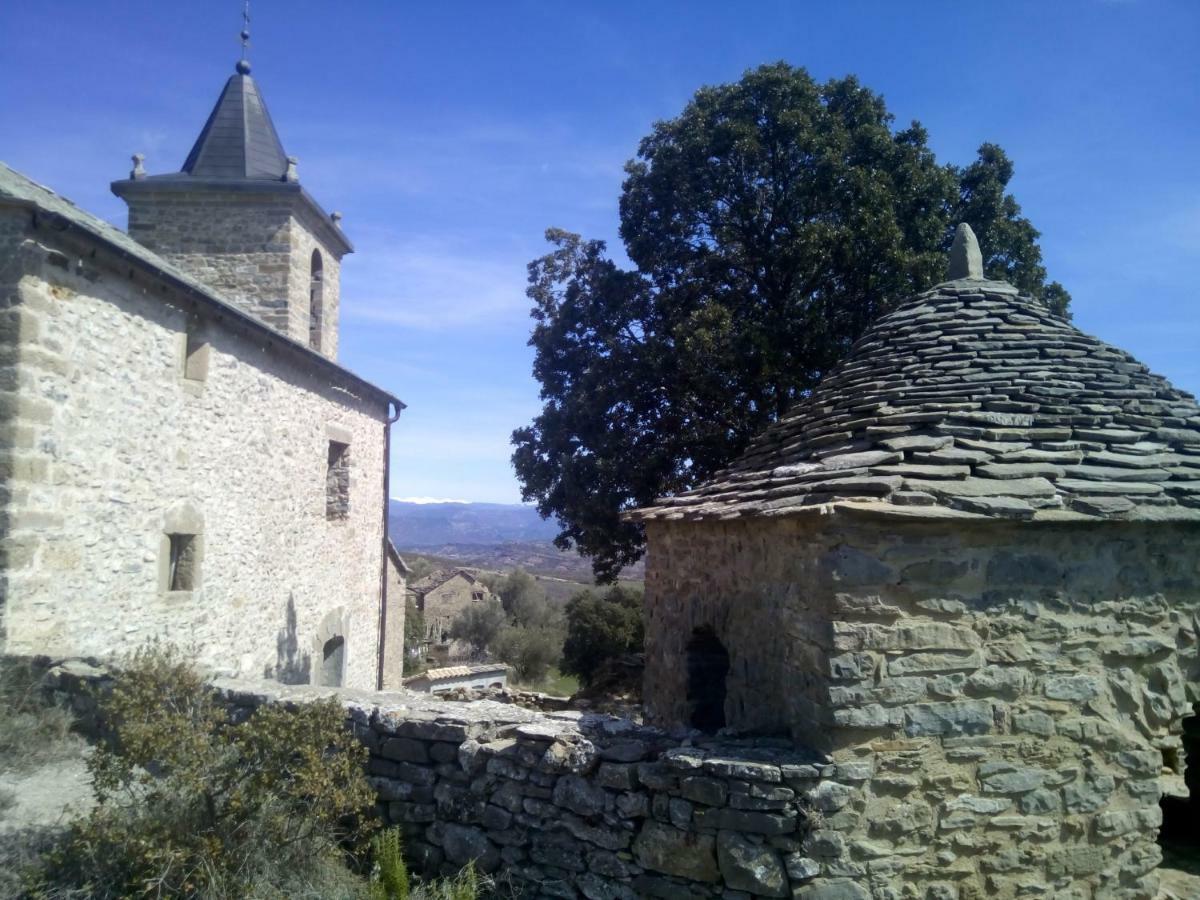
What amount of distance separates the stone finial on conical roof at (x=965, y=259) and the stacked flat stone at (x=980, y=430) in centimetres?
21

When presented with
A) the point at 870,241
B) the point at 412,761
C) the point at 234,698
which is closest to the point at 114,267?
the point at 234,698

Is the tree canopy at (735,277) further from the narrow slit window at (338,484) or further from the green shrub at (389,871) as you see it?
the green shrub at (389,871)

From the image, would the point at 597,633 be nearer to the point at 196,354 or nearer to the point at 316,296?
the point at 316,296

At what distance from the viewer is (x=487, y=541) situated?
420 feet

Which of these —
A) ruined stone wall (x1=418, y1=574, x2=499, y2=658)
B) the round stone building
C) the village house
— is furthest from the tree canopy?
ruined stone wall (x1=418, y1=574, x2=499, y2=658)

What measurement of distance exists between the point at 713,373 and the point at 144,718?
8853 millimetres

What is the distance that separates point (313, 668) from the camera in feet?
38.0

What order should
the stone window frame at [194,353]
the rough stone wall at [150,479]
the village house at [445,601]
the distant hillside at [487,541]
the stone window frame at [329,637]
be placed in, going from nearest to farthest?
the rough stone wall at [150,479] → the stone window frame at [194,353] → the stone window frame at [329,637] → the village house at [445,601] → the distant hillside at [487,541]

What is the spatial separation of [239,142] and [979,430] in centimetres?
1399

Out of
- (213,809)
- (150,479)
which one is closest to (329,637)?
(150,479)

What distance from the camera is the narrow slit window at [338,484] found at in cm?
1271

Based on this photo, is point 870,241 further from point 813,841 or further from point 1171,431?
point 813,841

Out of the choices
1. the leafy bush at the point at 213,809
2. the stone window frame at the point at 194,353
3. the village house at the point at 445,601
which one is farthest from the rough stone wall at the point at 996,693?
the village house at the point at 445,601

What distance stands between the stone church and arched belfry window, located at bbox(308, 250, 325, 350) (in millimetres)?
37
